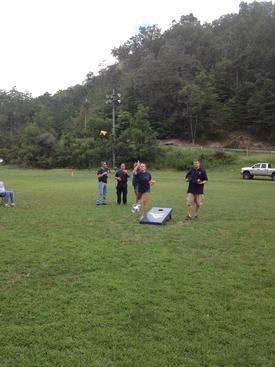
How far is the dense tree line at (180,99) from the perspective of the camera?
213 feet

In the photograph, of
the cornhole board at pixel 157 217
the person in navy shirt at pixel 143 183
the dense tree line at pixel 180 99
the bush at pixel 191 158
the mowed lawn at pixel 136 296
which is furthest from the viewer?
the dense tree line at pixel 180 99

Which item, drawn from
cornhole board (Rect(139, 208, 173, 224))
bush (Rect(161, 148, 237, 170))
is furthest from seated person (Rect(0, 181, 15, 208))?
bush (Rect(161, 148, 237, 170))

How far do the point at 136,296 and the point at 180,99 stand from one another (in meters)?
70.1

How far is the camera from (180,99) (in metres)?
73.8

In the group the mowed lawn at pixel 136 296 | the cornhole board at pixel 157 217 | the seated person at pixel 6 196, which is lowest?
the mowed lawn at pixel 136 296

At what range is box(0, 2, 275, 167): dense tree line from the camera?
64938 millimetres

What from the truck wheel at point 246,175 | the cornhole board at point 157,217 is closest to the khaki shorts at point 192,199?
the cornhole board at point 157,217

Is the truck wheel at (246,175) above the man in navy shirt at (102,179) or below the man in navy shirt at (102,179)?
below

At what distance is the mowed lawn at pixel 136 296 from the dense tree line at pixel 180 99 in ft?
162

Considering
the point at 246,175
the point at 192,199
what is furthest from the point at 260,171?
the point at 192,199

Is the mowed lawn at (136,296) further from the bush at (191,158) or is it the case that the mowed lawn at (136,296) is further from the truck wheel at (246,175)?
the bush at (191,158)

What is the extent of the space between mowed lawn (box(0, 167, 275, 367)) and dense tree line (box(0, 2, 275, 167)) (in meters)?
49.3

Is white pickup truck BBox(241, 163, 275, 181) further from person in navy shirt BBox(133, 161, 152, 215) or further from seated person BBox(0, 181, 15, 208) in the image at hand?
seated person BBox(0, 181, 15, 208)

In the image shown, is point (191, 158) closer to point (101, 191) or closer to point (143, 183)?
point (101, 191)
